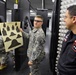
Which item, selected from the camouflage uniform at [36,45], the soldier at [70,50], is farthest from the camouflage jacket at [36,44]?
the soldier at [70,50]

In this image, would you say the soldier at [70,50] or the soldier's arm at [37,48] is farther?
the soldier's arm at [37,48]

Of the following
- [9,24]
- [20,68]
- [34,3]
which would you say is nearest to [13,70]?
[20,68]

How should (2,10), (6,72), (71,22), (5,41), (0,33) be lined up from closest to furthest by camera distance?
(71,22) → (5,41) → (0,33) → (2,10) → (6,72)

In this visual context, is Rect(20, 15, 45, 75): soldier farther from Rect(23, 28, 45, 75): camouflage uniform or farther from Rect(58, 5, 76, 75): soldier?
Rect(58, 5, 76, 75): soldier

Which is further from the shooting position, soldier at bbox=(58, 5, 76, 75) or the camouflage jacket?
the camouflage jacket

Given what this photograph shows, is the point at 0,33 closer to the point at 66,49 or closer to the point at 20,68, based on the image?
the point at 20,68

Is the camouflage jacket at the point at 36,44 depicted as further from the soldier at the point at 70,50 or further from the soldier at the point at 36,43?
the soldier at the point at 70,50

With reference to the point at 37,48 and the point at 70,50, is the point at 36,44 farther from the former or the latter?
the point at 70,50

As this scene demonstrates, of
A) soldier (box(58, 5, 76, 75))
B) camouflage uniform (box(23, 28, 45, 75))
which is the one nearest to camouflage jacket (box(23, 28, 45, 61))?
camouflage uniform (box(23, 28, 45, 75))

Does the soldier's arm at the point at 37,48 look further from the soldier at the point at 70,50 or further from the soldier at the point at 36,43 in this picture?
the soldier at the point at 70,50

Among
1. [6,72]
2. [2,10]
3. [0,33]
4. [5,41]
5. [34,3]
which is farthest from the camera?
[34,3]

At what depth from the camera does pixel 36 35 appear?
2768mm

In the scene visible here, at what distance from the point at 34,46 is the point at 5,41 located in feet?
1.79

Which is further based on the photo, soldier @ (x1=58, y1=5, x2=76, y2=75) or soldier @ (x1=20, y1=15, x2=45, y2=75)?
soldier @ (x1=20, y1=15, x2=45, y2=75)
